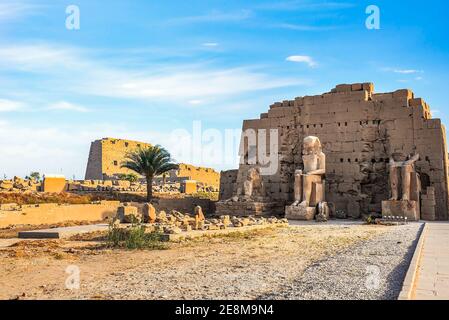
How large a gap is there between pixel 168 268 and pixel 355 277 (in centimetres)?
259

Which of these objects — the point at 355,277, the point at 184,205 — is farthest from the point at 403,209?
the point at 355,277

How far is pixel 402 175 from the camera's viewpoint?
599 inches

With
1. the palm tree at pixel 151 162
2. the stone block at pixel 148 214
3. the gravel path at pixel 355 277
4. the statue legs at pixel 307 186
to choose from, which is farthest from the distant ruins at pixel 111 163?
the gravel path at pixel 355 277

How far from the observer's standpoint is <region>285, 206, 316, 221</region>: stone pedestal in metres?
16.2

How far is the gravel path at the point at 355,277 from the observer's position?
14.4ft

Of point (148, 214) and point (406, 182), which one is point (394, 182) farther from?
point (148, 214)

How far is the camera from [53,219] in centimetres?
1464

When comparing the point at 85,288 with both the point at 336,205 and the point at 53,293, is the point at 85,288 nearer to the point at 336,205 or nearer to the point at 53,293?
the point at 53,293

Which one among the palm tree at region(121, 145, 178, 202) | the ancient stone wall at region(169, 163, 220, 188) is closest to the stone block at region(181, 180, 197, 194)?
the ancient stone wall at region(169, 163, 220, 188)

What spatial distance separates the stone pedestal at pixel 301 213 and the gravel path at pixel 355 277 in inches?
329

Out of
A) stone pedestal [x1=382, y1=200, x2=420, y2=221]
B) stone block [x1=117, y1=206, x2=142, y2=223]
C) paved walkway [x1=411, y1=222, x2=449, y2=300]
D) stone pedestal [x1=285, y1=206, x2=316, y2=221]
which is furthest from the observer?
stone pedestal [x1=285, y1=206, x2=316, y2=221]

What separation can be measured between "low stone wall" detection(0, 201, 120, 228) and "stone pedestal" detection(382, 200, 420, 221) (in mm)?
10346

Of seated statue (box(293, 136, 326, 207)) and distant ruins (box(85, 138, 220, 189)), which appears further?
distant ruins (box(85, 138, 220, 189))

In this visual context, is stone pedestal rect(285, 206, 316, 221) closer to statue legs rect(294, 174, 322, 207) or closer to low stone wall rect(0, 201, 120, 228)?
statue legs rect(294, 174, 322, 207)
